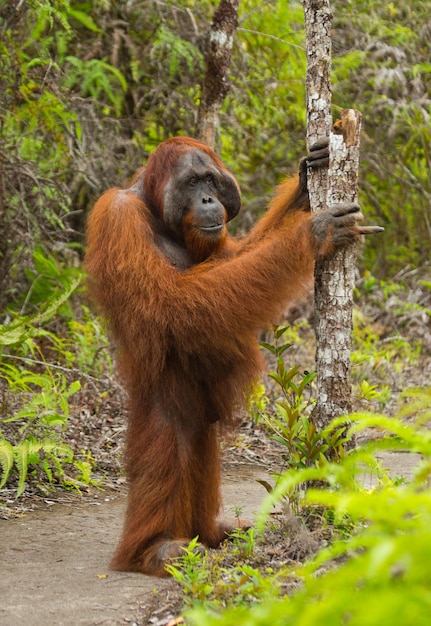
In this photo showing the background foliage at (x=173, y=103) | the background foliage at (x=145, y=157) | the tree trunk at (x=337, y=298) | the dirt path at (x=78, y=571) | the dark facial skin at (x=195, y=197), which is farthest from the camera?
the background foliage at (x=173, y=103)

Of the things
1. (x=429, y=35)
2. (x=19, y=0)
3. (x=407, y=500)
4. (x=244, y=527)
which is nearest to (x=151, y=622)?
(x=244, y=527)

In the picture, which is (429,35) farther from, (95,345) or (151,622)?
(151,622)

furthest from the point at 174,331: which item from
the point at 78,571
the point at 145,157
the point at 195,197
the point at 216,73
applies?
the point at 145,157

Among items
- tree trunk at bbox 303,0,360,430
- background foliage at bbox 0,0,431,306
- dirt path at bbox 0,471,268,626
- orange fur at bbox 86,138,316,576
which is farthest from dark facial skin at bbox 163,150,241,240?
background foliage at bbox 0,0,431,306

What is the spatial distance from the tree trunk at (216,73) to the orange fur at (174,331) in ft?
8.68

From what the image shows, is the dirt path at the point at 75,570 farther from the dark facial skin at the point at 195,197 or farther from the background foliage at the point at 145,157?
the dark facial skin at the point at 195,197

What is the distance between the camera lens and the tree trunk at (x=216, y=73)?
6.80m

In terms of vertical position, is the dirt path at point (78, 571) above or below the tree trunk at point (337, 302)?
below

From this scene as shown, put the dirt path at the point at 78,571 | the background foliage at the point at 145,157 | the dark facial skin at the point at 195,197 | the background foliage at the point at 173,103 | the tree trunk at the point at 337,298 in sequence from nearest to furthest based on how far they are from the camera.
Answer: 1. the dirt path at the point at 78,571
2. the tree trunk at the point at 337,298
3. the dark facial skin at the point at 195,197
4. the background foliage at the point at 145,157
5. the background foliage at the point at 173,103

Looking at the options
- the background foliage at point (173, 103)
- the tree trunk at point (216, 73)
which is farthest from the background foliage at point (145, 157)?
the tree trunk at point (216, 73)

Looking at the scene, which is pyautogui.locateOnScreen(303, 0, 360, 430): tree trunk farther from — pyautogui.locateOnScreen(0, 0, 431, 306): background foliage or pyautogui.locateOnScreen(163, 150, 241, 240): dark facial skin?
pyautogui.locateOnScreen(0, 0, 431, 306): background foliage

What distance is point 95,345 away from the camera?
7098 millimetres

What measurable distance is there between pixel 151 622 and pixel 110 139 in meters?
5.69

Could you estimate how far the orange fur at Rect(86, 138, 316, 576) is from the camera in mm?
3803
